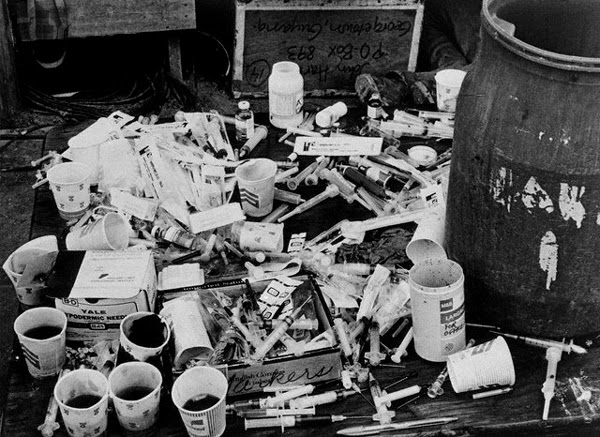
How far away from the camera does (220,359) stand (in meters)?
2.41

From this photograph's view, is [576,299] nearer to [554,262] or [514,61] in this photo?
[554,262]

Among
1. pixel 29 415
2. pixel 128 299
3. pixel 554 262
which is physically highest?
pixel 554 262

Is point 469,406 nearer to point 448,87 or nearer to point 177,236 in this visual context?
point 177,236

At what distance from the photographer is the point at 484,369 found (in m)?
2.38

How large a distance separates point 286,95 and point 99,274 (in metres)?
1.33

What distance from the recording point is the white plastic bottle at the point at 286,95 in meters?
3.46

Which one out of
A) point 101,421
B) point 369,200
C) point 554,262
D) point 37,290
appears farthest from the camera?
point 369,200

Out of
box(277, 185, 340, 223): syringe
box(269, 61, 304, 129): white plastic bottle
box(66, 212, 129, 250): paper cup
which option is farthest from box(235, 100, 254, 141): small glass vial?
box(66, 212, 129, 250): paper cup

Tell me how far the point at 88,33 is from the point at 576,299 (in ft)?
10.5

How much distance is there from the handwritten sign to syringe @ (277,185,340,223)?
5.12ft

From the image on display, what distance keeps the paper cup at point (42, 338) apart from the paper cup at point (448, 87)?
2.03 meters

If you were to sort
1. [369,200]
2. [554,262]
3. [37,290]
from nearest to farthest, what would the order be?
[554,262] → [37,290] → [369,200]

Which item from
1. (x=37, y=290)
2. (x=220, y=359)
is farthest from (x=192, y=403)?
(x=37, y=290)

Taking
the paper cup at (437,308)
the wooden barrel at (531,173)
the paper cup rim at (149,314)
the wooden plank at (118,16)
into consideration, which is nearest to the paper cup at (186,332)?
the paper cup rim at (149,314)
